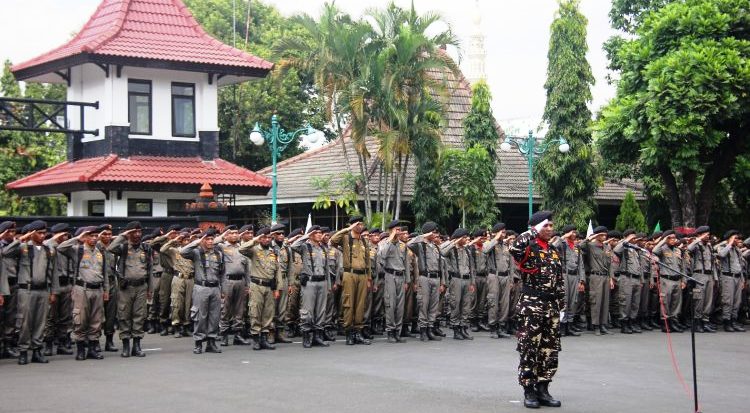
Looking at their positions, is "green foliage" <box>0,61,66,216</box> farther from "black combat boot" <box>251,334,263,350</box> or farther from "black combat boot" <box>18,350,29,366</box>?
"black combat boot" <box>18,350,29,366</box>

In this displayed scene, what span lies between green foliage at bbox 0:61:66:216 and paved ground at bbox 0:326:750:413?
60.1 ft

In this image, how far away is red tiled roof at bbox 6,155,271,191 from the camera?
24891mm

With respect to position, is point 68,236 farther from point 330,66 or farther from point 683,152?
point 683,152

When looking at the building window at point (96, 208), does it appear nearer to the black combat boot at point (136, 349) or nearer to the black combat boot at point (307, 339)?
the black combat boot at point (307, 339)

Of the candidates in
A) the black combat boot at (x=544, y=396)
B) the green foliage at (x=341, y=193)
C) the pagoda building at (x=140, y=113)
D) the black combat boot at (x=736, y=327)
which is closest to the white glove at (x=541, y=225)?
the black combat boot at (x=544, y=396)

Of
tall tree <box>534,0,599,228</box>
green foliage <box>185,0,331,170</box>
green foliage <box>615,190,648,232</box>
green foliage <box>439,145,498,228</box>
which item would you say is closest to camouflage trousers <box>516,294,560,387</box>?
green foliage <box>439,145,498,228</box>

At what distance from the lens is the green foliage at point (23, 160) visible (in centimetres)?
3219

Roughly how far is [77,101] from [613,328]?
601 inches

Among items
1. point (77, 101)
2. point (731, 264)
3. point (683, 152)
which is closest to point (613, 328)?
point (731, 264)

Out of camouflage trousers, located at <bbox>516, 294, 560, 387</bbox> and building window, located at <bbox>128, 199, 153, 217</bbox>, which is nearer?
camouflage trousers, located at <bbox>516, 294, 560, 387</bbox>

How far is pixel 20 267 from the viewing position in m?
13.9

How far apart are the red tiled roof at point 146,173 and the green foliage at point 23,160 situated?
4.73 metres

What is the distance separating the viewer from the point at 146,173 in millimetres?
25438

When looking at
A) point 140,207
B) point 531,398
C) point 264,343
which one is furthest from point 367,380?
point 140,207
